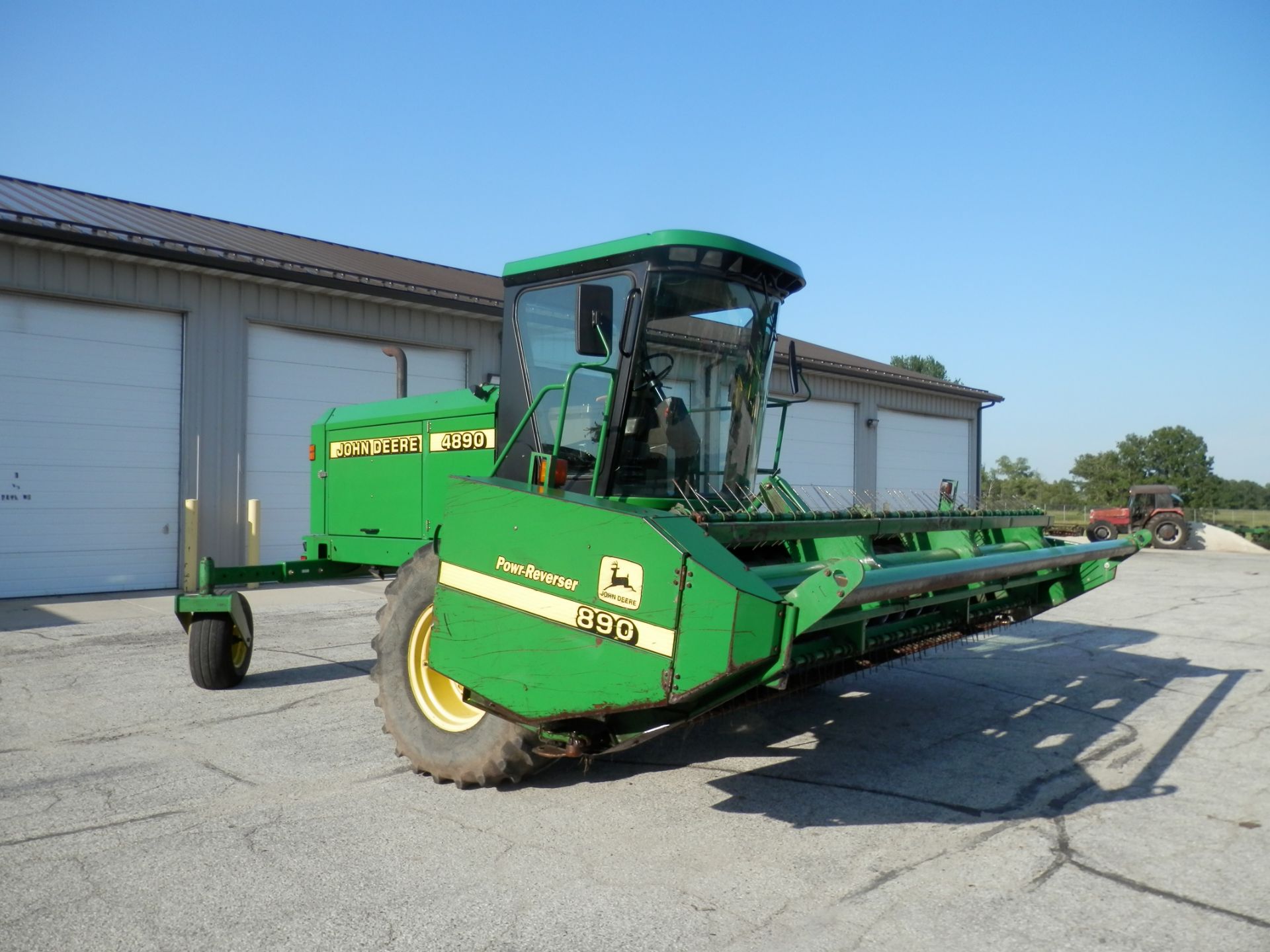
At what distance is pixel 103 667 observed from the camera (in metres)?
7.26

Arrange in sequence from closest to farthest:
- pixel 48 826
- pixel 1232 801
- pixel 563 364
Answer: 1. pixel 48 826
2. pixel 1232 801
3. pixel 563 364

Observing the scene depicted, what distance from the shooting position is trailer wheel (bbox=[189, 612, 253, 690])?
21.1 feet

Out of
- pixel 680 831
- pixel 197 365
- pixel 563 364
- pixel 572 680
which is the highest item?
pixel 197 365

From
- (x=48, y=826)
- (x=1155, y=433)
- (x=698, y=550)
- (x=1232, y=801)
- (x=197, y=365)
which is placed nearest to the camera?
(x=698, y=550)

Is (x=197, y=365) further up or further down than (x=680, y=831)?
further up

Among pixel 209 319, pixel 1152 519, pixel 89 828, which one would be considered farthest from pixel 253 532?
pixel 1152 519

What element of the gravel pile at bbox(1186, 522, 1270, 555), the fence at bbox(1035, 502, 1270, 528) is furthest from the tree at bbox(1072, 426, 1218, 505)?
the gravel pile at bbox(1186, 522, 1270, 555)

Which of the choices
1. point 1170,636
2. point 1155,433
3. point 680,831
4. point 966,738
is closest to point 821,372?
point 1170,636

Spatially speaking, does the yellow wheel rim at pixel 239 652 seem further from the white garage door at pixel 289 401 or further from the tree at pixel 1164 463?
the tree at pixel 1164 463

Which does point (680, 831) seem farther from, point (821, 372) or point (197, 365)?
point (821, 372)

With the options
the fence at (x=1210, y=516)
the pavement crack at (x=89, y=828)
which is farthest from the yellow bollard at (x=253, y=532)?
the fence at (x=1210, y=516)

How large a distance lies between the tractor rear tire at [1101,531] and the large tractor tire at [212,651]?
2609 cm

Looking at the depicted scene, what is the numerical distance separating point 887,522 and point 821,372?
16.5 metres

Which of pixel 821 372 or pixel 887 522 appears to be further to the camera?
pixel 821 372
